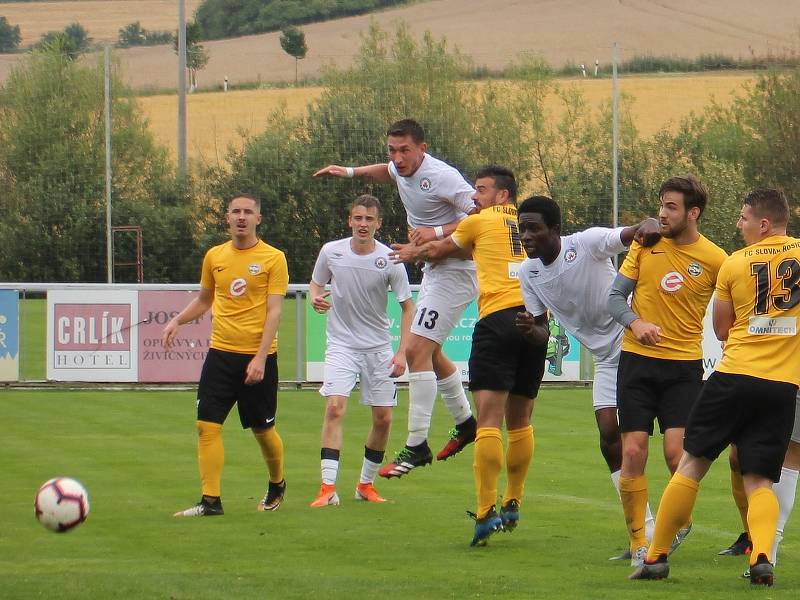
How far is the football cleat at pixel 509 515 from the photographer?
8.73 metres

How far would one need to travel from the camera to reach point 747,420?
22.4 feet

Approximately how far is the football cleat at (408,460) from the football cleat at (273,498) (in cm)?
82

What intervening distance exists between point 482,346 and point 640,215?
1776 cm

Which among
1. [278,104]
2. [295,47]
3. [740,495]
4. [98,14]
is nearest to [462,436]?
[740,495]

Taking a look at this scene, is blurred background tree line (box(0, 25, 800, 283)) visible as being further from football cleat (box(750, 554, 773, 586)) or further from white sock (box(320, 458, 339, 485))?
football cleat (box(750, 554, 773, 586))

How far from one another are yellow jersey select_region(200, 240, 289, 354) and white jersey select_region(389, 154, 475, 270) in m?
1.10

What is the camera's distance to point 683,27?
75188mm

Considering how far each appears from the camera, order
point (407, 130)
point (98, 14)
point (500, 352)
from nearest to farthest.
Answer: point (500, 352) → point (407, 130) → point (98, 14)

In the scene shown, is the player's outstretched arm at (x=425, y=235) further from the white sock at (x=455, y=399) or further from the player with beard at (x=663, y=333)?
the player with beard at (x=663, y=333)

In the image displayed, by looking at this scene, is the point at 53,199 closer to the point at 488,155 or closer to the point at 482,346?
the point at 488,155

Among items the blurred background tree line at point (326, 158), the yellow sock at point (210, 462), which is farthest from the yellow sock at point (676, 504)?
the blurred background tree line at point (326, 158)

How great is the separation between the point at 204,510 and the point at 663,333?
3.66m

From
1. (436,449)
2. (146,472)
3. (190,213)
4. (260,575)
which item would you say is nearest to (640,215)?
(190,213)

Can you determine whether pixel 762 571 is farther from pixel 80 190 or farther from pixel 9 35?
pixel 9 35
